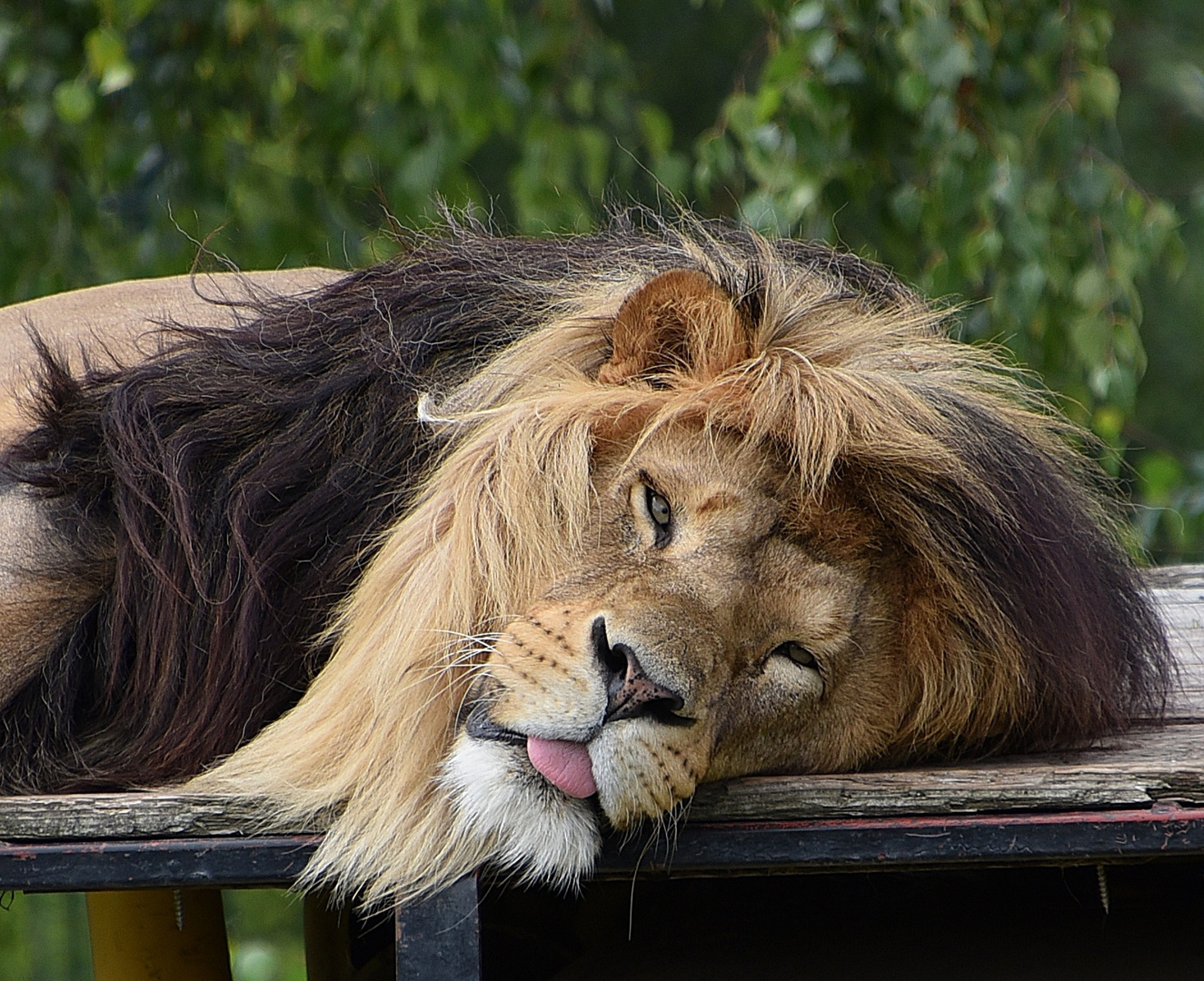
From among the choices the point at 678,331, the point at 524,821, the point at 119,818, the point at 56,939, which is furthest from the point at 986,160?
the point at 56,939

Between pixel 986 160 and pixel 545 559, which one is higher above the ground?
pixel 986 160

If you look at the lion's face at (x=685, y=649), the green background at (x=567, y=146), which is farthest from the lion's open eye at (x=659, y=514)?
the green background at (x=567, y=146)

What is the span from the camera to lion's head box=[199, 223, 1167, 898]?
4.96 ft

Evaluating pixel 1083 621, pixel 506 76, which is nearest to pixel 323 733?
pixel 1083 621

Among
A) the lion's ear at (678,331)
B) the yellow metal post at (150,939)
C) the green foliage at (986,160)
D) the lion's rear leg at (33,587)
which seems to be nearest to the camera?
the lion's ear at (678,331)

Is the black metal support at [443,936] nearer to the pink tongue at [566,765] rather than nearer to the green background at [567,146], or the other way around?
the pink tongue at [566,765]

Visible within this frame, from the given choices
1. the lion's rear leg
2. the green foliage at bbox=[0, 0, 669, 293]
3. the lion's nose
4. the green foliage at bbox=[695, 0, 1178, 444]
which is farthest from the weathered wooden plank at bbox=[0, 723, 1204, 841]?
the green foliage at bbox=[0, 0, 669, 293]

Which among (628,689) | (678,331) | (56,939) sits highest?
(678,331)

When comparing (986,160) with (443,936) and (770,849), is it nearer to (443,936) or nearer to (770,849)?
(770,849)

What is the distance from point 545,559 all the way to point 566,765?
0.97 ft

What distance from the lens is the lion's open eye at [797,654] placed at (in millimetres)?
1657

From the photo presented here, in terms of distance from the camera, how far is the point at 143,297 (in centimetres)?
263

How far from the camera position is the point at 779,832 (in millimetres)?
1472

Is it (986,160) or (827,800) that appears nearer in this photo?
(827,800)
